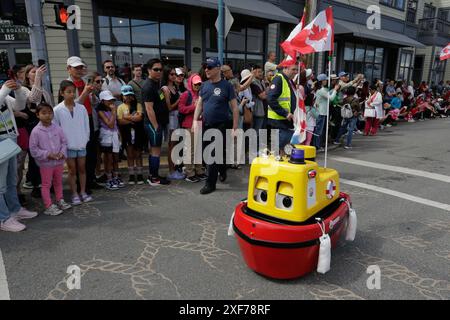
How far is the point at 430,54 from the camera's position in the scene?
25812 mm

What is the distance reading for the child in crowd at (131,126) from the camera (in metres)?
5.43

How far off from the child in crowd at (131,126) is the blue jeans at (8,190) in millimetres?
1755

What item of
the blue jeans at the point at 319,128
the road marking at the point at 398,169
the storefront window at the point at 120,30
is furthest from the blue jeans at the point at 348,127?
the storefront window at the point at 120,30

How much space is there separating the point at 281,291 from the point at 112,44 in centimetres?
925

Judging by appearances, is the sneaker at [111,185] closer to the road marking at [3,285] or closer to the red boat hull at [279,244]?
the road marking at [3,285]

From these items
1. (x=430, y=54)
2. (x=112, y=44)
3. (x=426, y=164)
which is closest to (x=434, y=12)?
(x=430, y=54)

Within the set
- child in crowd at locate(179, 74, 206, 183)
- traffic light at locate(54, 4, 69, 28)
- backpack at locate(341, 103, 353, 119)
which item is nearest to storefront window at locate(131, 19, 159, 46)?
traffic light at locate(54, 4, 69, 28)

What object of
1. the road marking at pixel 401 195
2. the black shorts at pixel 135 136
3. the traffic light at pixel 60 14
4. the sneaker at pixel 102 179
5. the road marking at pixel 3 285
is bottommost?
the road marking at pixel 401 195

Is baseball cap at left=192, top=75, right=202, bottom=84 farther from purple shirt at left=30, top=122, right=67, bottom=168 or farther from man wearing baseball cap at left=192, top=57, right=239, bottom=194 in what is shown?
purple shirt at left=30, top=122, right=67, bottom=168

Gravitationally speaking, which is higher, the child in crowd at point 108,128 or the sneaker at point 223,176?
the child in crowd at point 108,128

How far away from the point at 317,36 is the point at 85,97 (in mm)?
3385

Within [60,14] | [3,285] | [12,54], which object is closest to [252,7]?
[60,14]

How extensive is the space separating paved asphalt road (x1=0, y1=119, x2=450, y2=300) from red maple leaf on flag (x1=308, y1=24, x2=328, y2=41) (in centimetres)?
238
